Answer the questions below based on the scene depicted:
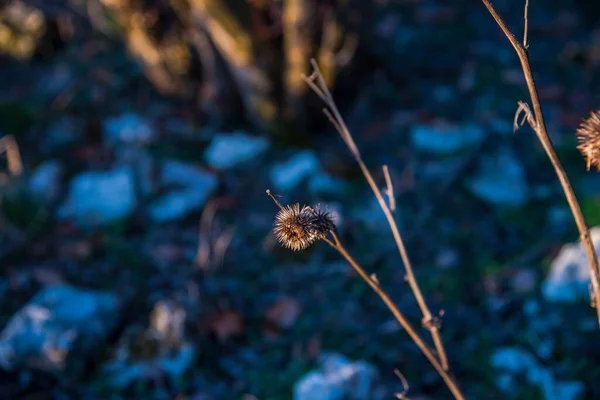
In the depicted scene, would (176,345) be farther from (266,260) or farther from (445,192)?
(445,192)

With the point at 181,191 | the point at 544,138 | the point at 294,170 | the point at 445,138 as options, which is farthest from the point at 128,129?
the point at 544,138

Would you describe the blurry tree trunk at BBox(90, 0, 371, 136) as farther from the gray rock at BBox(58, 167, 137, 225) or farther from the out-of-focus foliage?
the gray rock at BBox(58, 167, 137, 225)

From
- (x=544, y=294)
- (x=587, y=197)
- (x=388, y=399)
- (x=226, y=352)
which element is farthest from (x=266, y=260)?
(x=587, y=197)

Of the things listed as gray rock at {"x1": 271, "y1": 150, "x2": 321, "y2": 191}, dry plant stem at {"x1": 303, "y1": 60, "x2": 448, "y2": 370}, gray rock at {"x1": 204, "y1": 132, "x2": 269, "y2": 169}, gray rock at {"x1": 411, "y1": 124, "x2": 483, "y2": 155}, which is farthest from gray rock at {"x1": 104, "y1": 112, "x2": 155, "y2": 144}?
dry plant stem at {"x1": 303, "y1": 60, "x2": 448, "y2": 370}

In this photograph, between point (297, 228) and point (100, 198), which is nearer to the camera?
point (297, 228)

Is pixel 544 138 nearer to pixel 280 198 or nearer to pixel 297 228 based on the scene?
pixel 297 228

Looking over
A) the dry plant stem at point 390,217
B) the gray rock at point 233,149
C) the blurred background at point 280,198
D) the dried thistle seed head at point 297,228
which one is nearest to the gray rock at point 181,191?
the blurred background at point 280,198
